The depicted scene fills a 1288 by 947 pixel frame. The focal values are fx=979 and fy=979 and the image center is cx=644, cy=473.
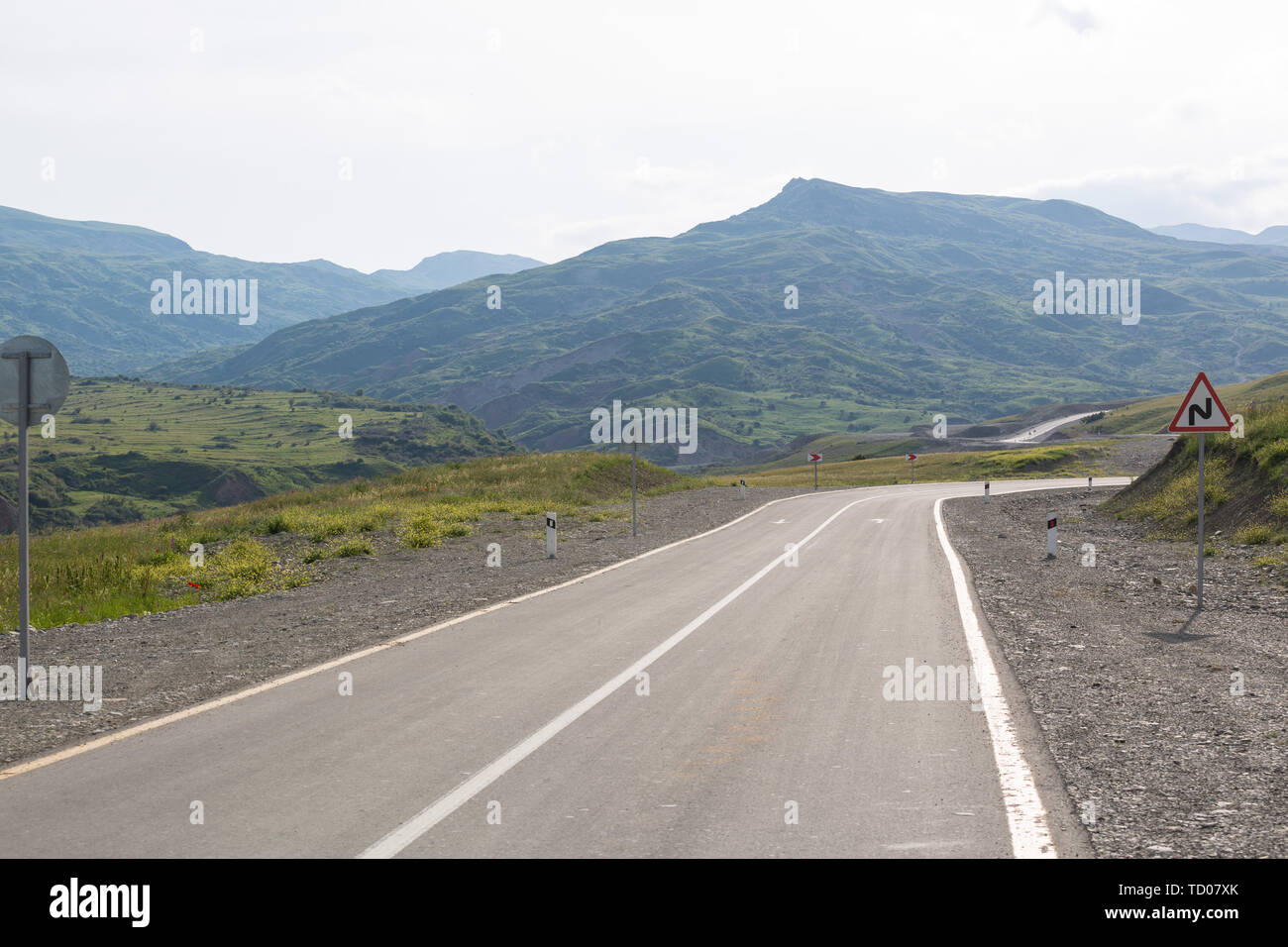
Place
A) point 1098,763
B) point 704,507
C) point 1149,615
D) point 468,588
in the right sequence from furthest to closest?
point 704,507
point 468,588
point 1149,615
point 1098,763

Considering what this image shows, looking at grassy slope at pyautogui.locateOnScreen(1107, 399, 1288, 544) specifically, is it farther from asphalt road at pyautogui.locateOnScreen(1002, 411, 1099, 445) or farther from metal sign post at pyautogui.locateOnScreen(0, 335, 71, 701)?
asphalt road at pyautogui.locateOnScreen(1002, 411, 1099, 445)

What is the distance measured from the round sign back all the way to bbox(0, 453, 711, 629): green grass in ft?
15.4

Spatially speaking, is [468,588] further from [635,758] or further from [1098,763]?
[1098,763]

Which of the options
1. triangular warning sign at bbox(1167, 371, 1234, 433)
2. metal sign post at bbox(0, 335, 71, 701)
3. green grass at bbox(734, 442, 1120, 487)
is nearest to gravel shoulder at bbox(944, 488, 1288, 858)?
triangular warning sign at bbox(1167, 371, 1234, 433)

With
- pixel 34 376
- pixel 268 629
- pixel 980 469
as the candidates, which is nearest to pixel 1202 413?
pixel 268 629

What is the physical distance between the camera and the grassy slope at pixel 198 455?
4653 inches

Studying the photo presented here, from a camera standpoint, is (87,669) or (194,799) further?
(87,669)

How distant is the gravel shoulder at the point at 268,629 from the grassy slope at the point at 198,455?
96716 mm

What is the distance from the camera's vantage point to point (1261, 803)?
225 inches

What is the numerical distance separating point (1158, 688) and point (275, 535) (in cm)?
2075
